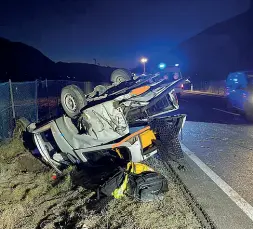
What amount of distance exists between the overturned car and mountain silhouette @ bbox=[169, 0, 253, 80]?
4891 centimetres

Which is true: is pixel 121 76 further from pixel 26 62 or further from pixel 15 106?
pixel 26 62

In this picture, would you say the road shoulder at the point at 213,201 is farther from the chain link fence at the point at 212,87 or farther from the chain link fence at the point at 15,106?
the chain link fence at the point at 212,87

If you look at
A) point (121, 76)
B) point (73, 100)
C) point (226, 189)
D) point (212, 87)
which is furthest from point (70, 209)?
point (212, 87)

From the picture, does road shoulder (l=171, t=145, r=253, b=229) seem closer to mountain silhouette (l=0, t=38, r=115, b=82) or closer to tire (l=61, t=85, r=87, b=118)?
tire (l=61, t=85, r=87, b=118)

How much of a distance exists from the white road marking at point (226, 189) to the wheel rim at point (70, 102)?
287 centimetres

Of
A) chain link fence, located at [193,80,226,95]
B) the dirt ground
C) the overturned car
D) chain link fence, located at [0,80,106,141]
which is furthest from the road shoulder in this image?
chain link fence, located at [193,80,226,95]

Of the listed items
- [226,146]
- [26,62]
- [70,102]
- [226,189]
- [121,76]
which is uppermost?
[26,62]

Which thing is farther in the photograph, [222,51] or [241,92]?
[222,51]

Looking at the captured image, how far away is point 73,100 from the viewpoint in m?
5.27

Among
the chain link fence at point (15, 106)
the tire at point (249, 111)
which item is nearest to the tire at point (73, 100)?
the chain link fence at point (15, 106)

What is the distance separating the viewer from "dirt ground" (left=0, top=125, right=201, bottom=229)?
3.53m

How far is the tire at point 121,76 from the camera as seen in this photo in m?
7.36

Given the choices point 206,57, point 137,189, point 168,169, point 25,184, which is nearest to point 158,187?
point 137,189

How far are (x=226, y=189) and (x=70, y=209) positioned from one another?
254 cm
